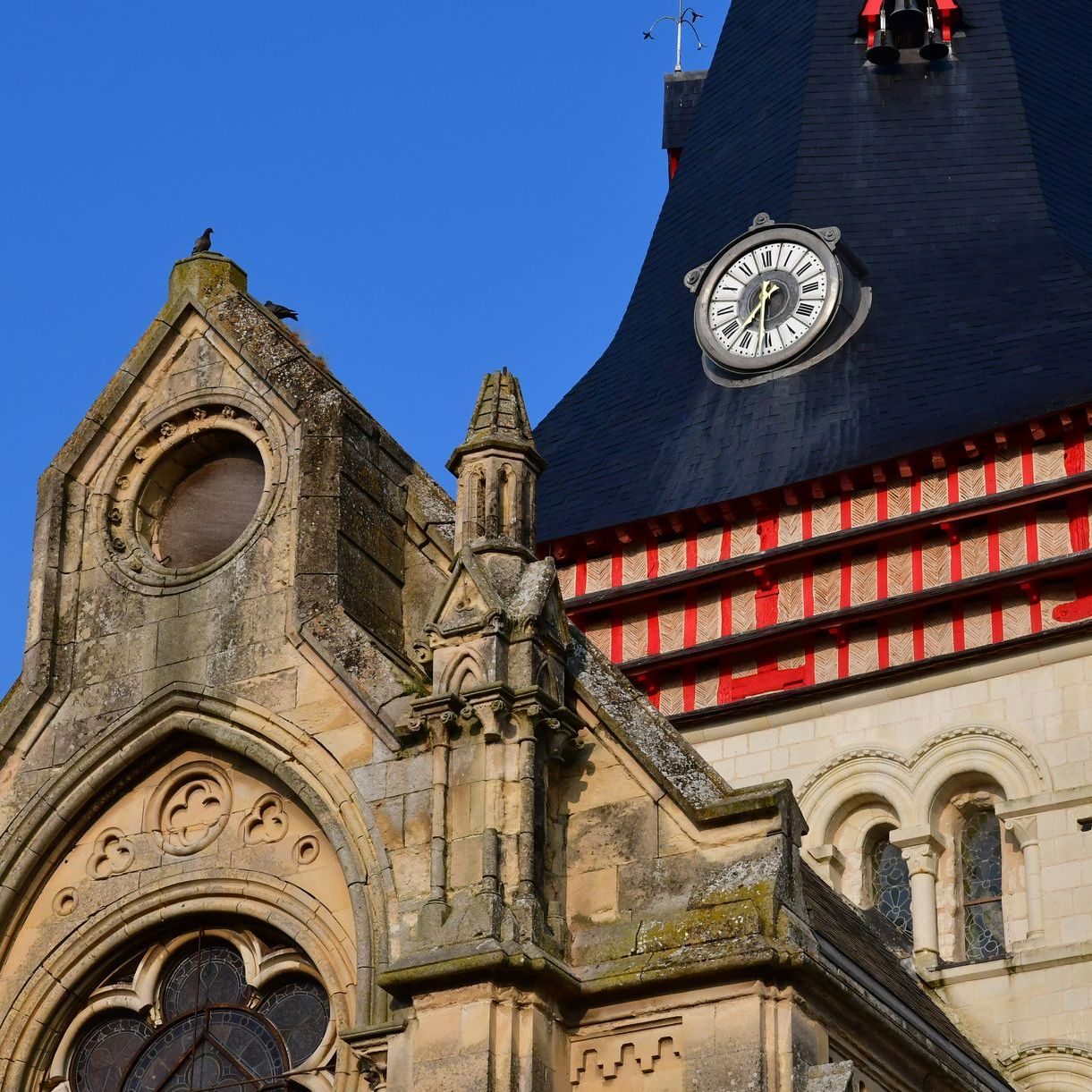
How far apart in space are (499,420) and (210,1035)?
3.41 meters

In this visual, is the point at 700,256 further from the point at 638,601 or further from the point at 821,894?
the point at 821,894

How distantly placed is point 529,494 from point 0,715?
3057 mm

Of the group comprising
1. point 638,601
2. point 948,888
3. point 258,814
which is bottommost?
point 258,814

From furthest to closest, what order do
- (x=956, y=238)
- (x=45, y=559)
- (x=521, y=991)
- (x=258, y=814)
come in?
(x=956, y=238) → (x=45, y=559) → (x=258, y=814) → (x=521, y=991)

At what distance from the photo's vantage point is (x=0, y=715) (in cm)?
1675

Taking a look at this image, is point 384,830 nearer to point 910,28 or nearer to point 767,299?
point 767,299

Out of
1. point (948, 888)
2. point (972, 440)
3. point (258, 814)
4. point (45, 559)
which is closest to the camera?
point (258, 814)

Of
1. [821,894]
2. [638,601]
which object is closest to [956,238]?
[638,601]

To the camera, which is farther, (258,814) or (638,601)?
(638,601)

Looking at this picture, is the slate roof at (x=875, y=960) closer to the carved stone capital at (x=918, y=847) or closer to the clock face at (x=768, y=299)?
the carved stone capital at (x=918, y=847)

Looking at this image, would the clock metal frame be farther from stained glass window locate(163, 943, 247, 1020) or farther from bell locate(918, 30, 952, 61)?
stained glass window locate(163, 943, 247, 1020)

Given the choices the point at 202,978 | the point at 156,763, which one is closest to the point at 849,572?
the point at 156,763

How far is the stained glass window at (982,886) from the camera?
2448 cm

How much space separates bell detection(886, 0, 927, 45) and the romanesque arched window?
18108 mm
